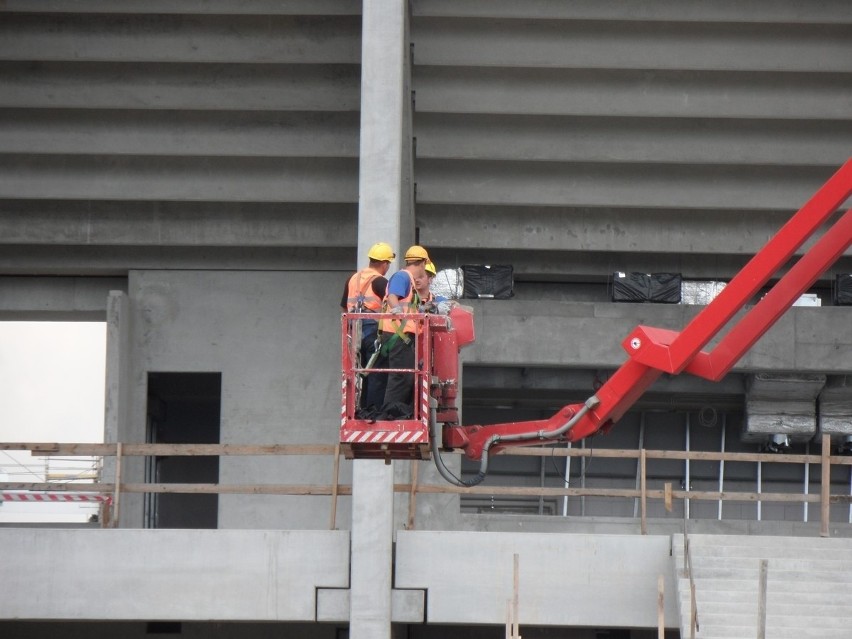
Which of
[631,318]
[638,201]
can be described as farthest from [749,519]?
[638,201]

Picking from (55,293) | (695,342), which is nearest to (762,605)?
(695,342)

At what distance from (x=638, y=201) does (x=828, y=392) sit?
4.18 m

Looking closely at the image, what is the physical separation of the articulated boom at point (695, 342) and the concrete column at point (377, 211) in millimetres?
4410

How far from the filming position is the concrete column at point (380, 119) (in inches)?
582

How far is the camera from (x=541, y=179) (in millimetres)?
17969

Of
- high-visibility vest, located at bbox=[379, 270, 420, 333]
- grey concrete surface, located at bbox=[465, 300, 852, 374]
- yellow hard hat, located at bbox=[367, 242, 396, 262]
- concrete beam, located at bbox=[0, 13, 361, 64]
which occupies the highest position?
concrete beam, located at bbox=[0, 13, 361, 64]

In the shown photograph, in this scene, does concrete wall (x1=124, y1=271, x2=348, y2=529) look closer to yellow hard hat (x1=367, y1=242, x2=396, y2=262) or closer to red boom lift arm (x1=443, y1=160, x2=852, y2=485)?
red boom lift arm (x1=443, y1=160, x2=852, y2=485)

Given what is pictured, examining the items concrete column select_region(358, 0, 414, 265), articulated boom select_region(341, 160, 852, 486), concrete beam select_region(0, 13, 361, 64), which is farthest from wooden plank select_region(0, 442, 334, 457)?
concrete beam select_region(0, 13, 361, 64)

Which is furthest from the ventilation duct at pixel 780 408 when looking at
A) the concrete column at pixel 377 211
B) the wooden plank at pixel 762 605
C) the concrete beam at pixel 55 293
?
the concrete beam at pixel 55 293

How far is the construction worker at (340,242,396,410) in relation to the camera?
938cm

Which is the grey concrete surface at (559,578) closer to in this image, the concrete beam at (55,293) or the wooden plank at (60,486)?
the wooden plank at (60,486)

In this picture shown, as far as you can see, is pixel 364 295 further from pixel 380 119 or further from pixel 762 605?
pixel 380 119

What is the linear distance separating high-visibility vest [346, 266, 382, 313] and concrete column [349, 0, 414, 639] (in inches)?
203

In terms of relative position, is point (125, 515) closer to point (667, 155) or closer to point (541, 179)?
point (541, 179)
